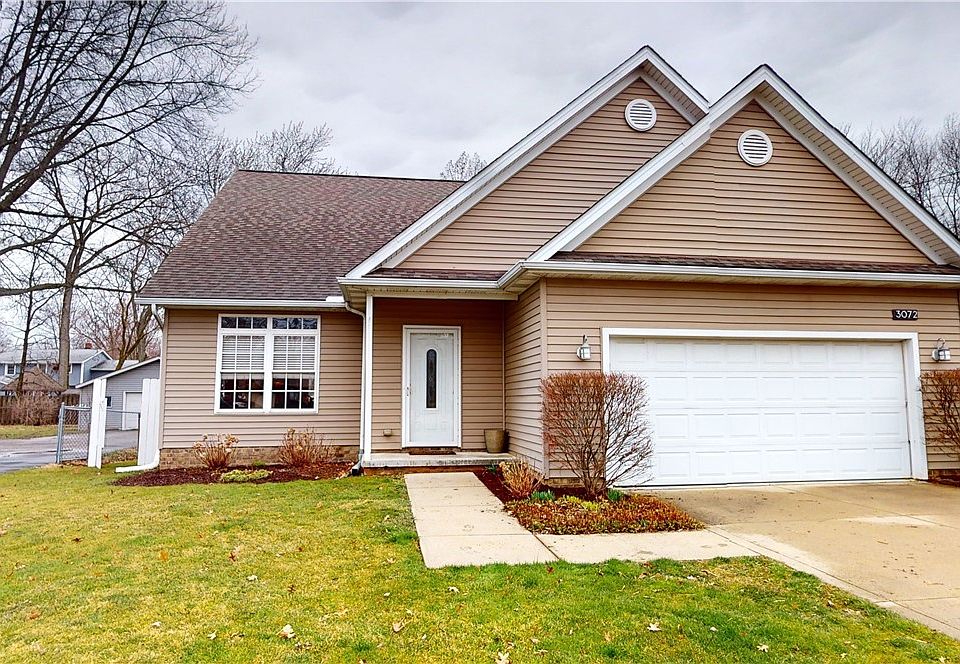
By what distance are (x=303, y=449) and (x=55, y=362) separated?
47329 mm

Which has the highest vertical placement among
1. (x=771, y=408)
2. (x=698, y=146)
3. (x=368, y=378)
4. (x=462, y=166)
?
(x=462, y=166)

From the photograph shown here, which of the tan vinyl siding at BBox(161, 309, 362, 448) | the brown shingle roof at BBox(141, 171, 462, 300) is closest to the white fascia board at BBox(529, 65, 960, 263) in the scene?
the tan vinyl siding at BBox(161, 309, 362, 448)

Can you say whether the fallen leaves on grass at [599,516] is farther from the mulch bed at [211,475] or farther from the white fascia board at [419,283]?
the mulch bed at [211,475]

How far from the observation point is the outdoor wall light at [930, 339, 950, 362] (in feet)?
30.1

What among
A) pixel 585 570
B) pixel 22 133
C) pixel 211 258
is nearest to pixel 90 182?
pixel 22 133

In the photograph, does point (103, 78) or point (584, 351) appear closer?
point (584, 351)

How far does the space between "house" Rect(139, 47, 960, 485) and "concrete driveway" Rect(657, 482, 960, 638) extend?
832 millimetres

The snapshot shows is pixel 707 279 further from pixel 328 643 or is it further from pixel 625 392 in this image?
pixel 328 643

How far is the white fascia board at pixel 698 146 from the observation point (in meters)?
8.58

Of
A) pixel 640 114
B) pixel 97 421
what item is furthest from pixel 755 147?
pixel 97 421

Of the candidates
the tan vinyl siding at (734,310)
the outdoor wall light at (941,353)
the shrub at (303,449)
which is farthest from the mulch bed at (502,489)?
the outdoor wall light at (941,353)

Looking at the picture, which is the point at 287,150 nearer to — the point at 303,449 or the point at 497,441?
the point at 303,449

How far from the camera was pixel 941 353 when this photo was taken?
919 centimetres

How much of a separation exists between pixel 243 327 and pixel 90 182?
700 inches
